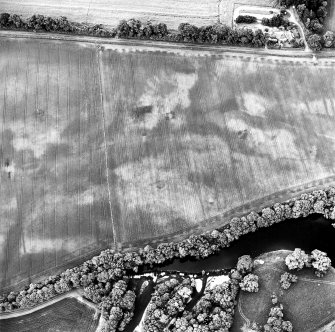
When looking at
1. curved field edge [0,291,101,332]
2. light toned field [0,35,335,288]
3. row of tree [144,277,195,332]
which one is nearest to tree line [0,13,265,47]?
light toned field [0,35,335,288]

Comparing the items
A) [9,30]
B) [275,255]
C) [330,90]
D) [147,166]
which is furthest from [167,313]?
[9,30]

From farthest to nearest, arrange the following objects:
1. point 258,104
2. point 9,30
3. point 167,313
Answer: point 9,30, point 258,104, point 167,313

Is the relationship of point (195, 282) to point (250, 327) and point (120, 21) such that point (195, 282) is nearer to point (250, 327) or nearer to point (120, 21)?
point (250, 327)

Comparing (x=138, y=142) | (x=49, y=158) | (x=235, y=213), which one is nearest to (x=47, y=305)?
(x=49, y=158)

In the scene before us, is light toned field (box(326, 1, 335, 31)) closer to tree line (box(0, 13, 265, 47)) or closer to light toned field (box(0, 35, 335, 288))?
light toned field (box(0, 35, 335, 288))

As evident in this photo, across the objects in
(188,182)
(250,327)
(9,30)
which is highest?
(9,30)

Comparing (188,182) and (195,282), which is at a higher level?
(188,182)

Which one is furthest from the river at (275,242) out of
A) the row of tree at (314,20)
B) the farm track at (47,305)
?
the row of tree at (314,20)
